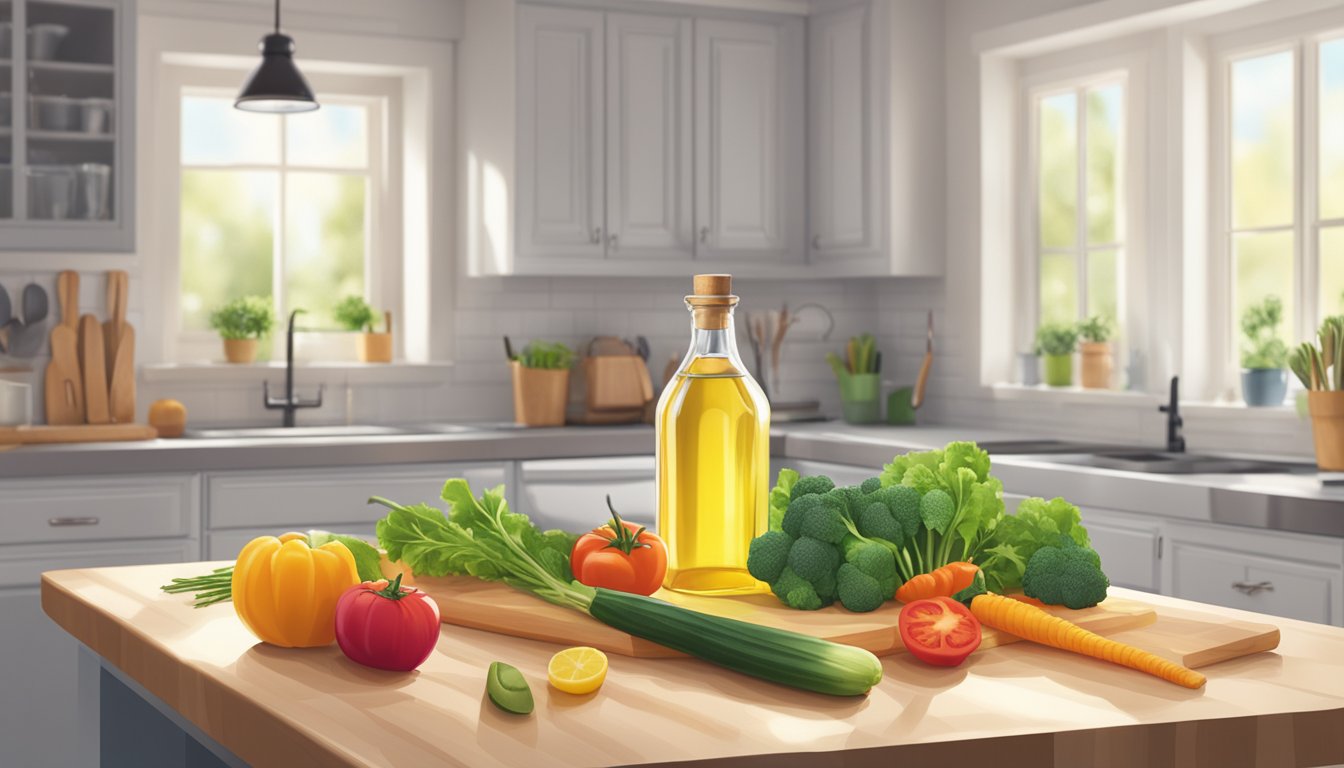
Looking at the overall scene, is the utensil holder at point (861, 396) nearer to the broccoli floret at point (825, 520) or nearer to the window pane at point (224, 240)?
the window pane at point (224, 240)

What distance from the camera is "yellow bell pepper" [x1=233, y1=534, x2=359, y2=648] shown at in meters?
1.42

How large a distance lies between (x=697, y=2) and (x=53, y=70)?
79.9 inches

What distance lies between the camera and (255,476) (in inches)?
157

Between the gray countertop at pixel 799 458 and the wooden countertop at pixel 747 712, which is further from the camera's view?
the gray countertop at pixel 799 458

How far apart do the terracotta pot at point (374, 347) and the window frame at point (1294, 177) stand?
264cm

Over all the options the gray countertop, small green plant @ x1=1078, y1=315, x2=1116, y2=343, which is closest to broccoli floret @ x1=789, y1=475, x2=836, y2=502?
the gray countertop

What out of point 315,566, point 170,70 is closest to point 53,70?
point 170,70

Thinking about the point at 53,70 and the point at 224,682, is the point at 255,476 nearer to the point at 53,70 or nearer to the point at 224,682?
the point at 53,70

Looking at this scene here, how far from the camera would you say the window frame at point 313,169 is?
15.5 feet

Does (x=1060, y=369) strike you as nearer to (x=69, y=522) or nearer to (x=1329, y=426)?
(x=1329, y=426)

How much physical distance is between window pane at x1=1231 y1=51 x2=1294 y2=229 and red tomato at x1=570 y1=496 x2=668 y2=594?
3.04 metres

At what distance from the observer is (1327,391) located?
3.43m

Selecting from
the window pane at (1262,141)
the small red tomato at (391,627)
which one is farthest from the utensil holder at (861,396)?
the small red tomato at (391,627)

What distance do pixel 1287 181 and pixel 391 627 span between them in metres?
3.41
